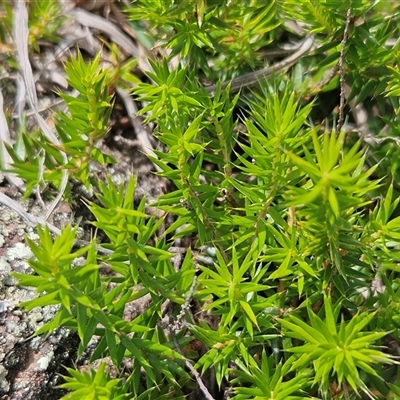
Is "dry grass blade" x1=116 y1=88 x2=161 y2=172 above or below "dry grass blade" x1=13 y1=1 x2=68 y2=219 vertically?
below

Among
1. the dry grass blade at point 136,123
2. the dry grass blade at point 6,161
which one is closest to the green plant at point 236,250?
the dry grass blade at point 6,161

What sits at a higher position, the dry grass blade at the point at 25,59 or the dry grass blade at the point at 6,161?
the dry grass blade at the point at 25,59

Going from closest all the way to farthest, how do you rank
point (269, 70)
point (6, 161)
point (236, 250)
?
point (236, 250) → point (6, 161) → point (269, 70)

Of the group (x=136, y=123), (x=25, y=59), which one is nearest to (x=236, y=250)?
(x=136, y=123)

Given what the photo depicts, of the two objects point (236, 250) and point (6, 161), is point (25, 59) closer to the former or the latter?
point (6, 161)

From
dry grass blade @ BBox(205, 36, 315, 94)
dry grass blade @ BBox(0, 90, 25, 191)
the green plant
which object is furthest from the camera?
dry grass blade @ BBox(205, 36, 315, 94)

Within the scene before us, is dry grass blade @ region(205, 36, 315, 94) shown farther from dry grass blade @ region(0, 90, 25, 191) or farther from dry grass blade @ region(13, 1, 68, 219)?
dry grass blade @ region(0, 90, 25, 191)

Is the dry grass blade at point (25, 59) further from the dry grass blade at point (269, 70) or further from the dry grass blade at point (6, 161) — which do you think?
the dry grass blade at point (269, 70)

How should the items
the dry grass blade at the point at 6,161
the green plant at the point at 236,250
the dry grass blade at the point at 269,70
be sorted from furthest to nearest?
the dry grass blade at the point at 269,70, the dry grass blade at the point at 6,161, the green plant at the point at 236,250

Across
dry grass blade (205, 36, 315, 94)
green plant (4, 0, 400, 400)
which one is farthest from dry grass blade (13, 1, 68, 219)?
dry grass blade (205, 36, 315, 94)

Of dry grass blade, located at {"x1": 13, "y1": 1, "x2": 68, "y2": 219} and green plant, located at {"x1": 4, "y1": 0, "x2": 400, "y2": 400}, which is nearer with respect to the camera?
green plant, located at {"x1": 4, "y1": 0, "x2": 400, "y2": 400}
